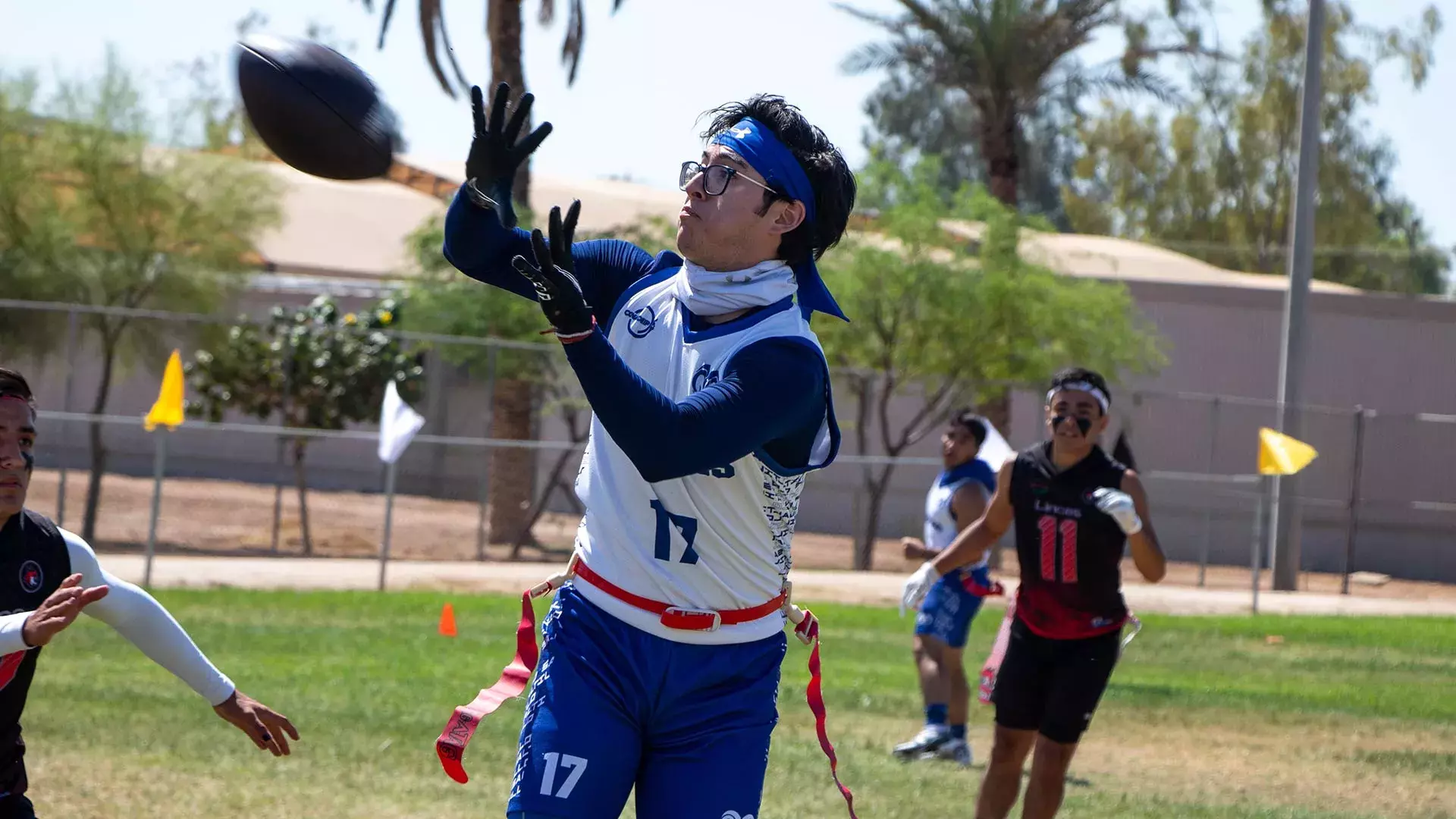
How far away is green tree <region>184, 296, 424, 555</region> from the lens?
23578mm

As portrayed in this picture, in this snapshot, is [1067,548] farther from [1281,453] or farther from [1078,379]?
[1281,453]

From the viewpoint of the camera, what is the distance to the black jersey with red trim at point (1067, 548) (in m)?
7.39

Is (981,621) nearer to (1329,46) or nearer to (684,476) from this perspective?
(684,476)

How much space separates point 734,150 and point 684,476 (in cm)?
74

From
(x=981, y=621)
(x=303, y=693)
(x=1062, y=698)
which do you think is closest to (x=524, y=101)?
(x=1062, y=698)

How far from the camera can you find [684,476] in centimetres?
371

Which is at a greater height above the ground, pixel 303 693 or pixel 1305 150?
pixel 1305 150

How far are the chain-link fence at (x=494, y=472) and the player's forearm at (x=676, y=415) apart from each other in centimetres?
1664

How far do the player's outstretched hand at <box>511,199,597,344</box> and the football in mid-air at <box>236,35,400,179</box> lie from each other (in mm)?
1623

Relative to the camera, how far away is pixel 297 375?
23906mm

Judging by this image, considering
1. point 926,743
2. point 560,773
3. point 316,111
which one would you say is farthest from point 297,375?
point 560,773

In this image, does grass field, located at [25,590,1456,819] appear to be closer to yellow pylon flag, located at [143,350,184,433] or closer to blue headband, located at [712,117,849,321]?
yellow pylon flag, located at [143,350,184,433]

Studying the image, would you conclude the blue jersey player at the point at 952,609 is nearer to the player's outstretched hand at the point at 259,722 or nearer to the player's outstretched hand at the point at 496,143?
the player's outstretched hand at the point at 259,722

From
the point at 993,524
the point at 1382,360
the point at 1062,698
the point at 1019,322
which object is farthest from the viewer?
the point at 1382,360
